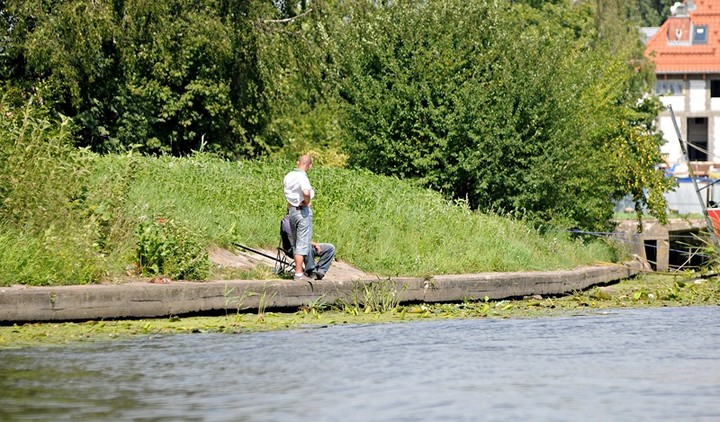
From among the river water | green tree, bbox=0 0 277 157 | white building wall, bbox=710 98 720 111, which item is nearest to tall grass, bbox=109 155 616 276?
green tree, bbox=0 0 277 157

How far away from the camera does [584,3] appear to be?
210 ft

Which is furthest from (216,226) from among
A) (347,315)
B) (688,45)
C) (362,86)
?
(688,45)

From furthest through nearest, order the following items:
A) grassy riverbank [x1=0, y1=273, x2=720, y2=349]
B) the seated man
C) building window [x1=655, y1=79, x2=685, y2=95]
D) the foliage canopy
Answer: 1. building window [x1=655, y1=79, x2=685, y2=95]
2. the foliage canopy
3. the seated man
4. grassy riverbank [x1=0, y1=273, x2=720, y2=349]

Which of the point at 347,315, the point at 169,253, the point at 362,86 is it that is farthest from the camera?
the point at 362,86

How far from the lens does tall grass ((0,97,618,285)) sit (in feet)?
53.7

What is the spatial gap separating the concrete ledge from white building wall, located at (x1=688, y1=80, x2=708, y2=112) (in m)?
61.1

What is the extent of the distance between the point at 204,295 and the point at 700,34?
6875cm

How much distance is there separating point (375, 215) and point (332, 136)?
17456mm

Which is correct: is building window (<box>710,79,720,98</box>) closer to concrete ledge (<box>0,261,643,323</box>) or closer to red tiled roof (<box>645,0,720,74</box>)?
red tiled roof (<box>645,0,720,74</box>)

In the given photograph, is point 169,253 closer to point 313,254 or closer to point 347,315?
point 313,254

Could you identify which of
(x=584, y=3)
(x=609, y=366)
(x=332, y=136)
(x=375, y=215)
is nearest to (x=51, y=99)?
(x=375, y=215)

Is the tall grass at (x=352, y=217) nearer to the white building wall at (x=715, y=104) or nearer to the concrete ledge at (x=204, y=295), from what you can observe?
the concrete ledge at (x=204, y=295)

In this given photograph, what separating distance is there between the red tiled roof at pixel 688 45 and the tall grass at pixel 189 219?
52510 mm

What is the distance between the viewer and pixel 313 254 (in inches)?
709
